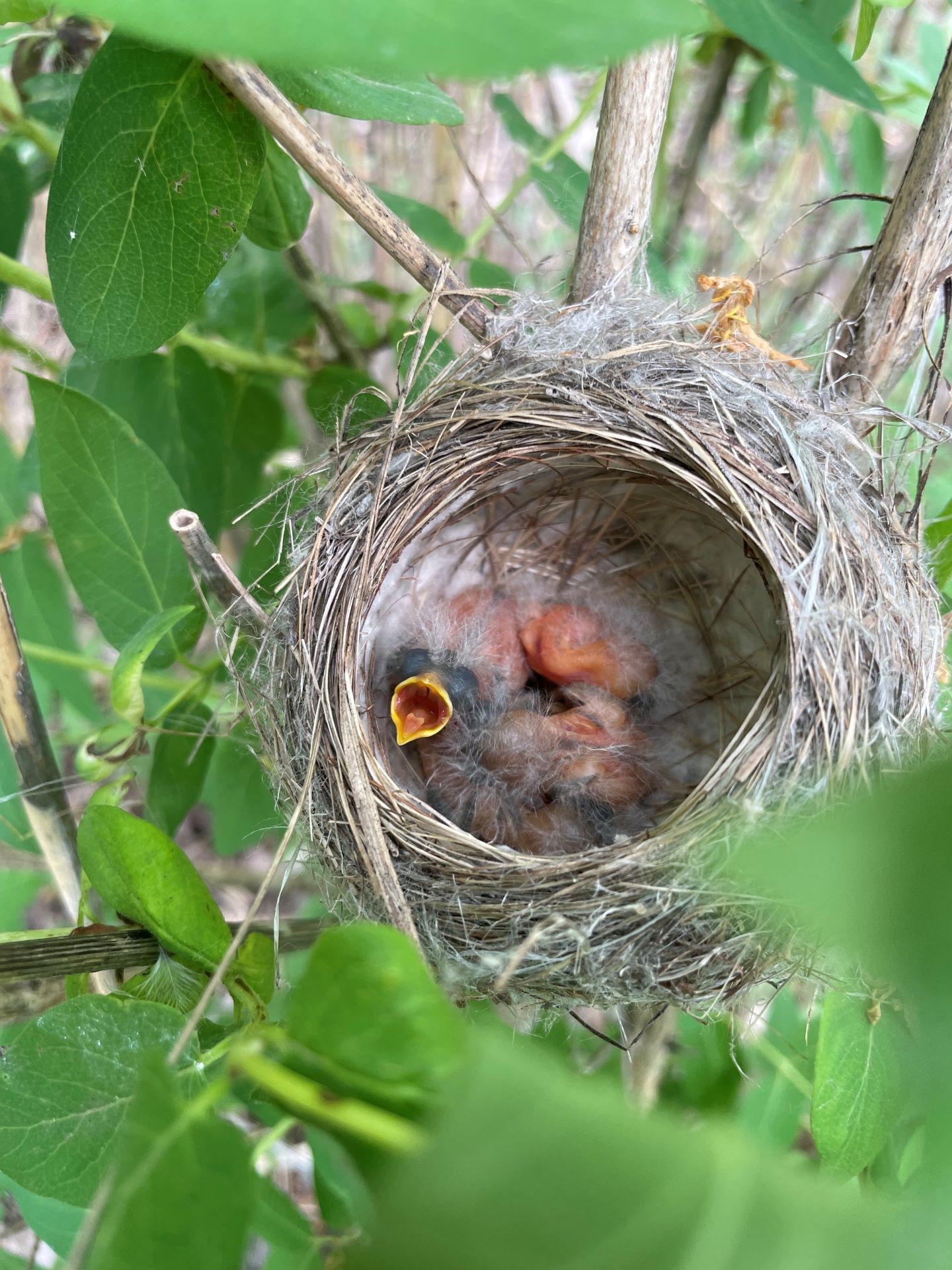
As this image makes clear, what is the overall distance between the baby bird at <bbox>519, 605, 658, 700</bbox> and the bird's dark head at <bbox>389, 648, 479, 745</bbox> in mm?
153

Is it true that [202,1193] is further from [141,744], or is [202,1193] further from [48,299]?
[48,299]

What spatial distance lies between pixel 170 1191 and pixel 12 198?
106 centimetres

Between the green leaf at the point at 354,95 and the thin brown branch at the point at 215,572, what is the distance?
358mm

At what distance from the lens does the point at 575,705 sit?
139cm

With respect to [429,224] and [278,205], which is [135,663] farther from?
[429,224]

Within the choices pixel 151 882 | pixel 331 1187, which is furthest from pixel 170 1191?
pixel 331 1187

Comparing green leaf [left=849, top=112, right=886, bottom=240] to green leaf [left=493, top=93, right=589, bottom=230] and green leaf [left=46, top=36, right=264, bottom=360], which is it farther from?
green leaf [left=46, top=36, right=264, bottom=360]

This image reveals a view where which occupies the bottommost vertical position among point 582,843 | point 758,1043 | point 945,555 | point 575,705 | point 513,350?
point 758,1043

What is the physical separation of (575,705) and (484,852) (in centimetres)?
52

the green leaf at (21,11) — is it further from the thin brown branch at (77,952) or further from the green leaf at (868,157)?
the green leaf at (868,157)

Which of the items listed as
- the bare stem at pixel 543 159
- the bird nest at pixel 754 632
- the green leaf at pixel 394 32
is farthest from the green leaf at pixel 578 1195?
the bare stem at pixel 543 159

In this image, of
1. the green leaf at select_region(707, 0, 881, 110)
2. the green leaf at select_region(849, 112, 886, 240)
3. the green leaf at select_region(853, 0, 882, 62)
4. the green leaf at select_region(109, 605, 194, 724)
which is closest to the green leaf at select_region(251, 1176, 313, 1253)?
the green leaf at select_region(109, 605, 194, 724)

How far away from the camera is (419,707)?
121 centimetres

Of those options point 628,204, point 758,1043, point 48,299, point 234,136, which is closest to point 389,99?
point 234,136
